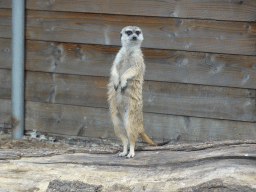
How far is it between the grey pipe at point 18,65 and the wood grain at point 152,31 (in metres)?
0.12

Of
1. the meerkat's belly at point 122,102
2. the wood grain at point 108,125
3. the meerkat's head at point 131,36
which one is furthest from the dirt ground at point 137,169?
the wood grain at point 108,125

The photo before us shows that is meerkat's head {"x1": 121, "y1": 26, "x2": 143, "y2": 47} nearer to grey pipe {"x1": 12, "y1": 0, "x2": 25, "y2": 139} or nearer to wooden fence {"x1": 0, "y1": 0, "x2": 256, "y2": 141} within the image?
wooden fence {"x1": 0, "y1": 0, "x2": 256, "y2": 141}

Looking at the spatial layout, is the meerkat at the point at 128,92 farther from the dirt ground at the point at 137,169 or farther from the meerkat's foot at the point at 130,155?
the dirt ground at the point at 137,169

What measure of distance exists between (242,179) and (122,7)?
2173 millimetres

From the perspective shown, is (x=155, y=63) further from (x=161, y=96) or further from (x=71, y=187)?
(x=71, y=187)

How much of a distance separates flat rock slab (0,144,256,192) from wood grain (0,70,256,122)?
3.75 ft

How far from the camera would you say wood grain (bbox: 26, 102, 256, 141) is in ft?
10.0

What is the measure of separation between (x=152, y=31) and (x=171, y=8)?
30cm

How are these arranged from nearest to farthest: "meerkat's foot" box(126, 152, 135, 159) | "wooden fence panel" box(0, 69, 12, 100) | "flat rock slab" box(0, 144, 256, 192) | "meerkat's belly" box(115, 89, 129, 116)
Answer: "flat rock slab" box(0, 144, 256, 192)
"meerkat's foot" box(126, 152, 135, 159)
"meerkat's belly" box(115, 89, 129, 116)
"wooden fence panel" box(0, 69, 12, 100)

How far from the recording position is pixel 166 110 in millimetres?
3164

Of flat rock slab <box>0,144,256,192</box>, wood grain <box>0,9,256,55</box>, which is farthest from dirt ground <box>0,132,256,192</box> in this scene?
wood grain <box>0,9,256,55</box>

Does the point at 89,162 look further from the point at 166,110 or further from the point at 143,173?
the point at 166,110

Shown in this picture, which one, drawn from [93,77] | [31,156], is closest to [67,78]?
[93,77]

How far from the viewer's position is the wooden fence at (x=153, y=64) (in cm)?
295
